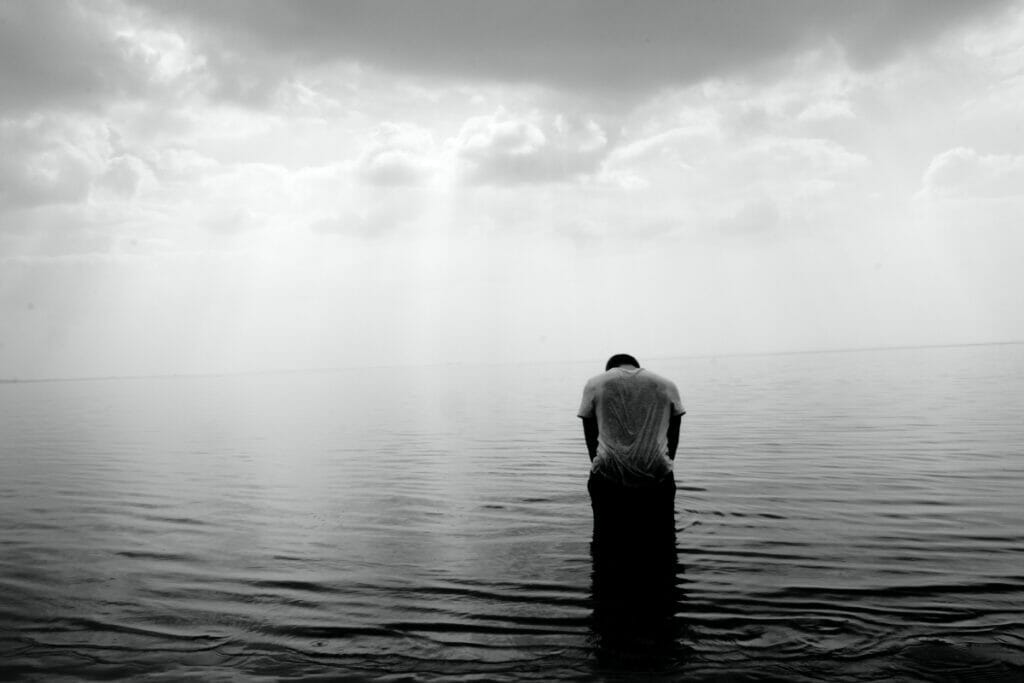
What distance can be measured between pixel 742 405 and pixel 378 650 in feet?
126

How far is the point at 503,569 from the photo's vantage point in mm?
9695

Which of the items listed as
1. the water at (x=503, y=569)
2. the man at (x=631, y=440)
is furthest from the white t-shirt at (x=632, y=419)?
the water at (x=503, y=569)

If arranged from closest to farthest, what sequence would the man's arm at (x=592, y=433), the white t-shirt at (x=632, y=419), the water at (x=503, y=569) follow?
the water at (x=503, y=569)
the white t-shirt at (x=632, y=419)
the man's arm at (x=592, y=433)

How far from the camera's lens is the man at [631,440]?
863 cm

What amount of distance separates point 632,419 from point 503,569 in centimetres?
275

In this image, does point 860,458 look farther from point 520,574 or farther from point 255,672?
point 255,672

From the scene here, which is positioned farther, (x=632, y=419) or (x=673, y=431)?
(x=673, y=431)

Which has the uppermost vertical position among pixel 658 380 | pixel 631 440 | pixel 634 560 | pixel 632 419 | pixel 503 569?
pixel 658 380

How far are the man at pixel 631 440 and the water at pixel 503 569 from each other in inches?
32.0

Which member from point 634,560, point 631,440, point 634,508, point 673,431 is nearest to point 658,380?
point 631,440

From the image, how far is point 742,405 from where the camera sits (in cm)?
4238

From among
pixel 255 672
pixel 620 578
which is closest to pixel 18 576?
pixel 255 672

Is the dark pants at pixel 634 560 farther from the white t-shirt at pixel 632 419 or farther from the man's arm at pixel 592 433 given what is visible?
the man's arm at pixel 592 433

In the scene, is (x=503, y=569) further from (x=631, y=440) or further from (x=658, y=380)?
(x=658, y=380)
